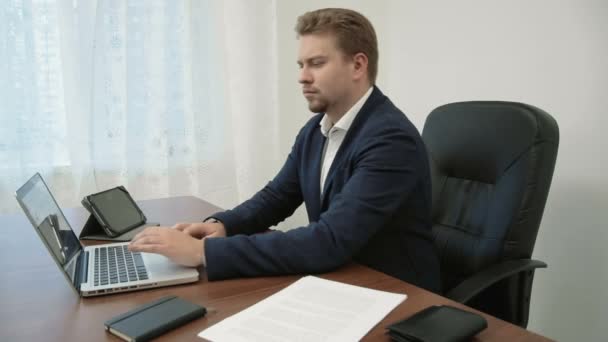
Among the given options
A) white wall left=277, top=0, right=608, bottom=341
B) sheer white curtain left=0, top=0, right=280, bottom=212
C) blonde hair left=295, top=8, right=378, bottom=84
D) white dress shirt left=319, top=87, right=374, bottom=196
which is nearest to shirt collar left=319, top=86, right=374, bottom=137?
white dress shirt left=319, top=87, right=374, bottom=196

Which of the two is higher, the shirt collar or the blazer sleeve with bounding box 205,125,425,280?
the shirt collar

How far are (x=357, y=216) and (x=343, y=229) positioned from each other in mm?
43

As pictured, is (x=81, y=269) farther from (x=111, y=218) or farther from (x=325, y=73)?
(x=325, y=73)

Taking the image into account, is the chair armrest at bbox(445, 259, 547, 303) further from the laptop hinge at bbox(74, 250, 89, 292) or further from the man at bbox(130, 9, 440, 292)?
the laptop hinge at bbox(74, 250, 89, 292)

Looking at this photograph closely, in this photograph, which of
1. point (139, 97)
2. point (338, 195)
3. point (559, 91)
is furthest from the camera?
point (139, 97)

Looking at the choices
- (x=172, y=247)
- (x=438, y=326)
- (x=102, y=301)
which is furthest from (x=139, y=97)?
(x=438, y=326)

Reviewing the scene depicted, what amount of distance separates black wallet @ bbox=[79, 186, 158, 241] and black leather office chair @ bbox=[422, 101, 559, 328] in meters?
0.85

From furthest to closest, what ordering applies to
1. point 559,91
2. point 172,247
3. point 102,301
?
1. point 559,91
2. point 172,247
3. point 102,301

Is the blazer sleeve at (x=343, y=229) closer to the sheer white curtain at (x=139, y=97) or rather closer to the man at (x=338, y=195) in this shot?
the man at (x=338, y=195)

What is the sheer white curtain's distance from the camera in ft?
6.33

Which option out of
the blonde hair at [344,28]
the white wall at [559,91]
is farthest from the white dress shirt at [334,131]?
the white wall at [559,91]

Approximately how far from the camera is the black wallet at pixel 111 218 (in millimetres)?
1276

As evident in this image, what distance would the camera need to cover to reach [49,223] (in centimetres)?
98

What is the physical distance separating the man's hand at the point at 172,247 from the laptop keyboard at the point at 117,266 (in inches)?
1.8
